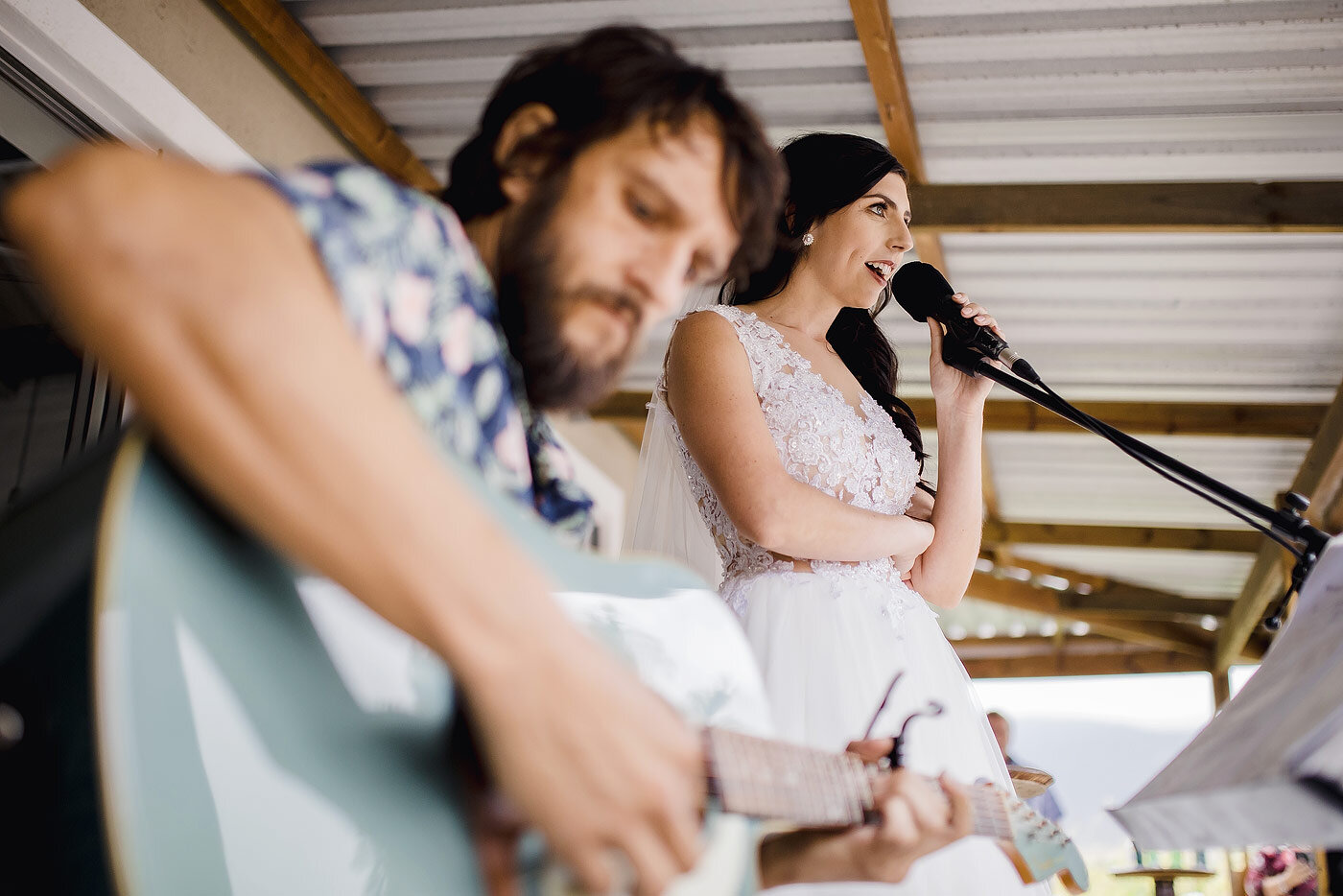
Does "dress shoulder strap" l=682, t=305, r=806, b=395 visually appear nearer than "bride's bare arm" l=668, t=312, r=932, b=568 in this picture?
No

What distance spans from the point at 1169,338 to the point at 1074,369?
564mm

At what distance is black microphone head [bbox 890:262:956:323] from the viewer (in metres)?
2.07

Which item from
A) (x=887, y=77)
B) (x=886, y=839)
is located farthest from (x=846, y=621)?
(x=887, y=77)

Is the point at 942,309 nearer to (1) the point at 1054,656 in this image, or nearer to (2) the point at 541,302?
(2) the point at 541,302

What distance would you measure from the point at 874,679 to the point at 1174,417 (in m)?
5.48

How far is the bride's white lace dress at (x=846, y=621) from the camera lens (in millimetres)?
1620

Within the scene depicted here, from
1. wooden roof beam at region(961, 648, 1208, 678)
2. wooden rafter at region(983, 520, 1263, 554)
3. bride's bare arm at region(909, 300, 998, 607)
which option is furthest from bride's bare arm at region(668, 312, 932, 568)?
wooden roof beam at region(961, 648, 1208, 678)

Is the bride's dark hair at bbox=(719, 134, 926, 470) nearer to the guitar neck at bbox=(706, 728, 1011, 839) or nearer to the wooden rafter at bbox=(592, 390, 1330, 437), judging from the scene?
the guitar neck at bbox=(706, 728, 1011, 839)

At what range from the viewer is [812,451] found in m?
1.93

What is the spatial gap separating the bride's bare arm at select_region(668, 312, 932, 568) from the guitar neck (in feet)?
2.21

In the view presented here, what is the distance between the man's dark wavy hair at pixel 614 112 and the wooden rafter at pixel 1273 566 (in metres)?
4.91

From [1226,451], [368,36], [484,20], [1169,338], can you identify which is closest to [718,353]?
Answer: [484,20]

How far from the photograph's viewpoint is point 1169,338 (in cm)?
598

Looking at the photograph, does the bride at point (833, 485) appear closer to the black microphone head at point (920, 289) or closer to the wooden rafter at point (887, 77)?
the black microphone head at point (920, 289)
